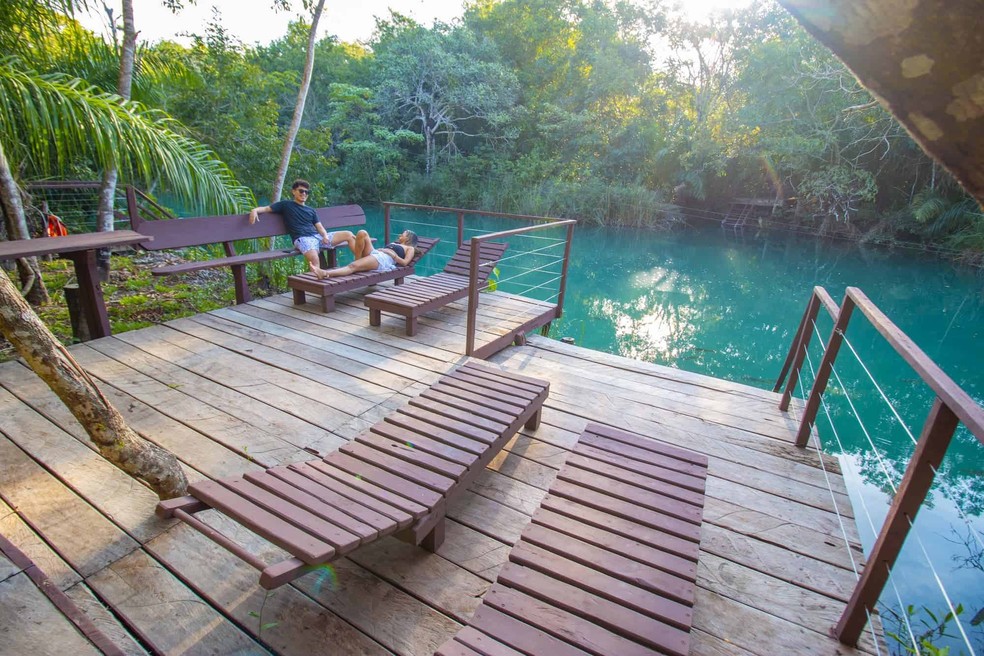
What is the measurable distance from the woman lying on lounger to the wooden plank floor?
3.35 feet

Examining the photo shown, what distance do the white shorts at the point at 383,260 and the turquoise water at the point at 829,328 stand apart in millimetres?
821

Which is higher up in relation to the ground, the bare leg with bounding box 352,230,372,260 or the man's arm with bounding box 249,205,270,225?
the man's arm with bounding box 249,205,270,225

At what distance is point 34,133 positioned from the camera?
4.13 metres

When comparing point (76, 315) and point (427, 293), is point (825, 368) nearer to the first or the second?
point (427, 293)

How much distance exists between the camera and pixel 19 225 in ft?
13.8

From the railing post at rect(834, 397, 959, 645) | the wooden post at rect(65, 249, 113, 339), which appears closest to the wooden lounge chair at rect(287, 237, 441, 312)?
the wooden post at rect(65, 249, 113, 339)

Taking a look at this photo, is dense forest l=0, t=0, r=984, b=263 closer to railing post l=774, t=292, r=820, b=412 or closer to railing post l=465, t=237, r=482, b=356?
railing post l=465, t=237, r=482, b=356

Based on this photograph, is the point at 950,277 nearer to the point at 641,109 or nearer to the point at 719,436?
the point at 641,109

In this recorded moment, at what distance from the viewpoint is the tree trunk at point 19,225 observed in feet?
13.4

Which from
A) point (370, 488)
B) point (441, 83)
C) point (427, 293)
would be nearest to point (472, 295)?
point (427, 293)

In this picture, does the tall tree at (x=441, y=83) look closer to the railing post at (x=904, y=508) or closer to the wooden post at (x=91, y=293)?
the wooden post at (x=91, y=293)

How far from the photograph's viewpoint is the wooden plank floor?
1723mm

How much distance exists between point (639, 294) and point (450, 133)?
11927mm

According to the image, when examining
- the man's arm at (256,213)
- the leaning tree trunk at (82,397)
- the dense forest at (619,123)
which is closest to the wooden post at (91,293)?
the man's arm at (256,213)
